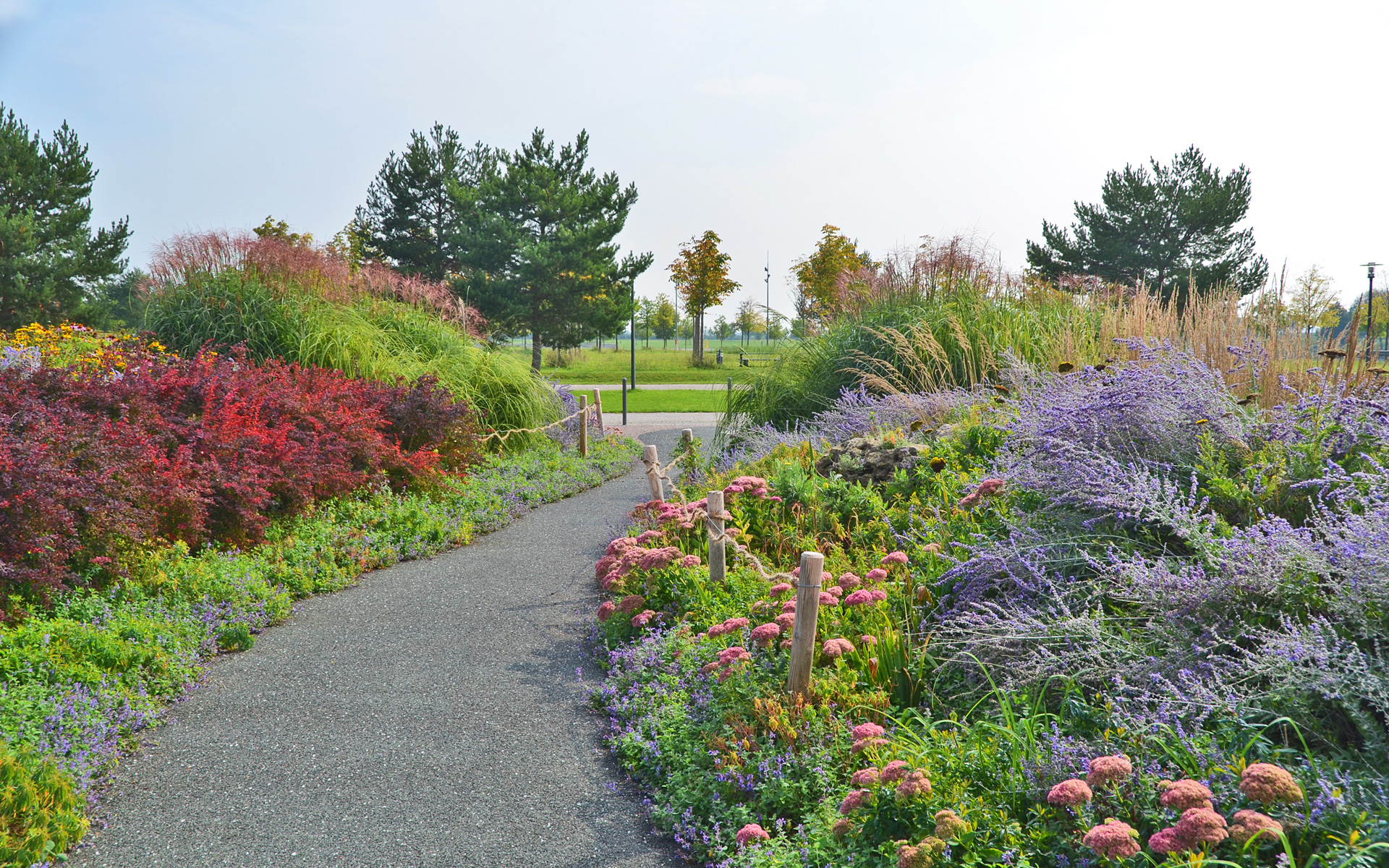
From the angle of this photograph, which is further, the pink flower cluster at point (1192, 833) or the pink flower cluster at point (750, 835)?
the pink flower cluster at point (750, 835)

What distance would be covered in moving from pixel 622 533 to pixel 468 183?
27.7 m

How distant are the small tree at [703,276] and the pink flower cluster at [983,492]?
2991 centimetres

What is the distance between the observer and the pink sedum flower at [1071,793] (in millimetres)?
1866

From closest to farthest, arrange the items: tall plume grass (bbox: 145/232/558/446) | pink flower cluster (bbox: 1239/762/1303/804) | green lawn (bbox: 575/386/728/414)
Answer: pink flower cluster (bbox: 1239/762/1303/804)
tall plume grass (bbox: 145/232/558/446)
green lawn (bbox: 575/386/728/414)

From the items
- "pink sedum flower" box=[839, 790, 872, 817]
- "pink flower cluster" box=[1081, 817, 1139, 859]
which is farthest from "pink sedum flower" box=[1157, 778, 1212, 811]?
"pink sedum flower" box=[839, 790, 872, 817]

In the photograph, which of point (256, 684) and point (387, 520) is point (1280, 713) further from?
point (387, 520)

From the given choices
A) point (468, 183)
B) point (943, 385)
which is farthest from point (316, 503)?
point (468, 183)

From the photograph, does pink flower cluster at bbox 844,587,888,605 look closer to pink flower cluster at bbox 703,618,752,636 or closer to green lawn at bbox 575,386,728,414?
pink flower cluster at bbox 703,618,752,636

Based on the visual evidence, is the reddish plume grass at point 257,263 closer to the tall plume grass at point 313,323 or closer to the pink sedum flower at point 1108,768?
the tall plume grass at point 313,323

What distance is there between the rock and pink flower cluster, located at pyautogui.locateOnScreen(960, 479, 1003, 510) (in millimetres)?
1455

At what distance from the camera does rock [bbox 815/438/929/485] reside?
5434mm

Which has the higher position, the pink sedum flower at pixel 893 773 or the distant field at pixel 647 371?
the distant field at pixel 647 371

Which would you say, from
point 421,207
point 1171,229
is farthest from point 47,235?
point 1171,229

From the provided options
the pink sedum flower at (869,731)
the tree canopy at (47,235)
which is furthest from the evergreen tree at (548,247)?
the pink sedum flower at (869,731)
